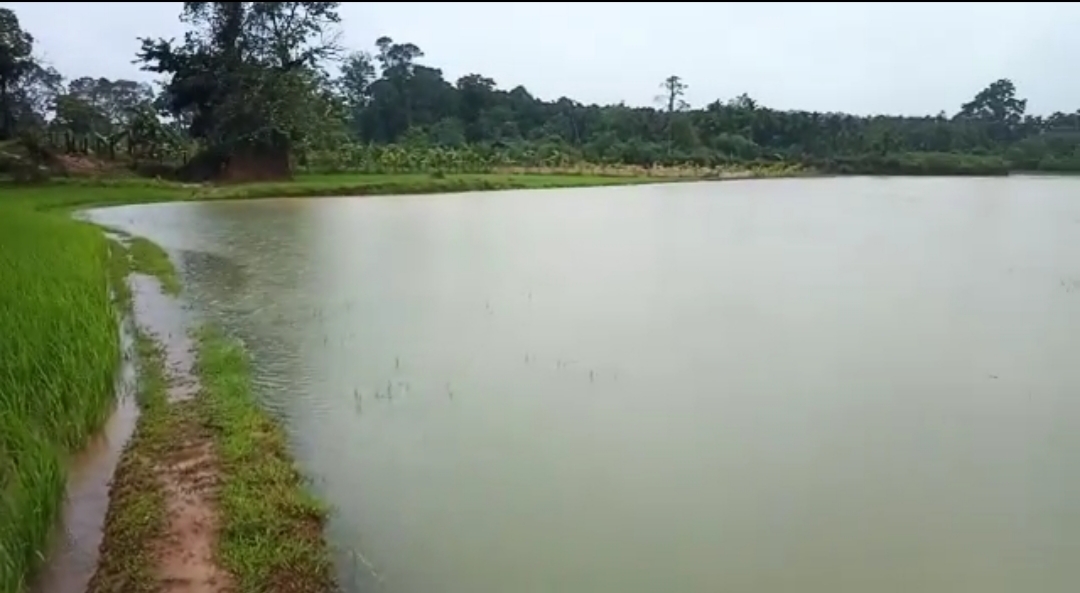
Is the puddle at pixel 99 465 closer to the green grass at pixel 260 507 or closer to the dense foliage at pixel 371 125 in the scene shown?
the green grass at pixel 260 507

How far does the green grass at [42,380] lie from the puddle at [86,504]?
7 cm

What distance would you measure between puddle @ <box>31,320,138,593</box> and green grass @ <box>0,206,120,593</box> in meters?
0.07

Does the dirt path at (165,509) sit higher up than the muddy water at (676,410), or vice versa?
the dirt path at (165,509)

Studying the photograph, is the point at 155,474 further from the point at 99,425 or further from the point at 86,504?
the point at 99,425

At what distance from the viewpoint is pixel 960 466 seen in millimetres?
4016

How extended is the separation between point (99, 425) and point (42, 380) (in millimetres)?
379

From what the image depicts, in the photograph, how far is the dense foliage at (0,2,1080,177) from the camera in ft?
72.7

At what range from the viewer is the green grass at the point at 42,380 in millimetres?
2859

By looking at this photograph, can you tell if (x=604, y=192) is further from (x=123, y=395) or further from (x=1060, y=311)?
(x=123, y=395)

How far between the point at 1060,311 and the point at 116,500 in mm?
6882

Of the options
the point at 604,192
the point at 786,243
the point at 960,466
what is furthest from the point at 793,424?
the point at 604,192

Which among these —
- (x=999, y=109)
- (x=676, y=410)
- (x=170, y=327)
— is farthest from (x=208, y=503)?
(x=999, y=109)

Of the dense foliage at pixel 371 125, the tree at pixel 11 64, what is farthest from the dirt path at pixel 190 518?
the tree at pixel 11 64

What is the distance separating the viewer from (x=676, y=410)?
190 inches
